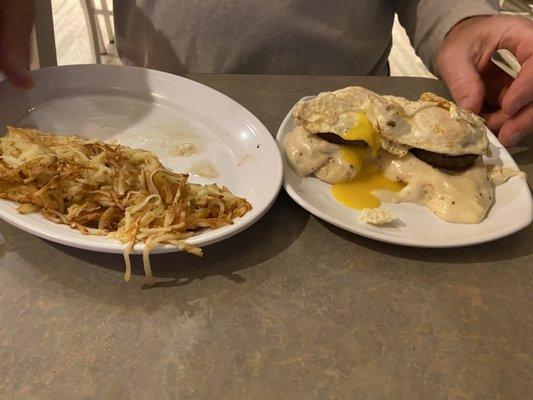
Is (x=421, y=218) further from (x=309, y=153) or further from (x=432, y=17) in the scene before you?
(x=432, y=17)

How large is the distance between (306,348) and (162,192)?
0.37 metres

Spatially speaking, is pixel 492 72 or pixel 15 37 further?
pixel 492 72

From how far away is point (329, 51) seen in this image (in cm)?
147

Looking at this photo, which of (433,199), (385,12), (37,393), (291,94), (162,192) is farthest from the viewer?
(385,12)

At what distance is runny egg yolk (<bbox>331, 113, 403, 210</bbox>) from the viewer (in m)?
1.03

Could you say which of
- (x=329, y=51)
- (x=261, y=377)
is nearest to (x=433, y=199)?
(x=261, y=377)

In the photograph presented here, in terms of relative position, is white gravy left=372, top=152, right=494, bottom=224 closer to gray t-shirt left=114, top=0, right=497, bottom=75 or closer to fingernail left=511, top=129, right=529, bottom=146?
fingernail left=511, top=129, right=529, bottom=146

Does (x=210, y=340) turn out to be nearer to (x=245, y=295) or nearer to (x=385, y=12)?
(x=245, y=295)

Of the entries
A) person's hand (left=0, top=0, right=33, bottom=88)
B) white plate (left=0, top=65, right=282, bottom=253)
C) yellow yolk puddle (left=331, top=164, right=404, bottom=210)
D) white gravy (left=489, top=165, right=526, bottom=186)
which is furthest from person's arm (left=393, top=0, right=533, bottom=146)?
person's hand (left=0, top=0, right=33, bottom=88)

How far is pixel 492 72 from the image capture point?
53.1 inches

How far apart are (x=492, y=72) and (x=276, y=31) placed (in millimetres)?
584

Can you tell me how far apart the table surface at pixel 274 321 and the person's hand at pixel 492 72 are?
396 millimetres

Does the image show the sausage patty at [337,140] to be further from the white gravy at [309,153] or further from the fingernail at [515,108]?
the fingernail at [515,108]

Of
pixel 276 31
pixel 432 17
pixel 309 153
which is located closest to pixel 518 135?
pixel 432 17
